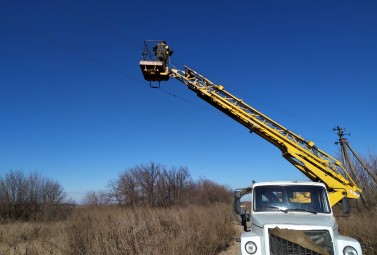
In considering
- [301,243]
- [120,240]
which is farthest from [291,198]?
[120,240]

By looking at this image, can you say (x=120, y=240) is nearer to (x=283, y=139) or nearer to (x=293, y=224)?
(x=293, y=224)

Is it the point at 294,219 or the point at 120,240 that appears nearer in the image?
the point at 294,219

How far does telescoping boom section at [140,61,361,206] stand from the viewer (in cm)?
1385

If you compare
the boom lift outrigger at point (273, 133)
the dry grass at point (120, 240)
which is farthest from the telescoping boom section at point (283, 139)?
the dry grass at point (120, 240)

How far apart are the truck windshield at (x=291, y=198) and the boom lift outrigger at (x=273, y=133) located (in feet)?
22.4

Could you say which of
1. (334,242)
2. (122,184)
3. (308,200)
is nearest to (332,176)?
(308,200)

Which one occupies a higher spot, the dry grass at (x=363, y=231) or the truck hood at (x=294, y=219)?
the truck hood at (x=294, y=219)

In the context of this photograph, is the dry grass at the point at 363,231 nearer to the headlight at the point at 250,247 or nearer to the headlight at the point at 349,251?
the headlight at the point at 349,251

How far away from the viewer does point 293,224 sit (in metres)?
6.21

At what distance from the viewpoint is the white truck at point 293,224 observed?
5980 mm

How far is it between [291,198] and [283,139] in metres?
7.49

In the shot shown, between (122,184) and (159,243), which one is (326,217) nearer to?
(159,243)

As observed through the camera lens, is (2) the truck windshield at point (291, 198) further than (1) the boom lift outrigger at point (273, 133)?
No

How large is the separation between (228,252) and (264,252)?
28.4ft
